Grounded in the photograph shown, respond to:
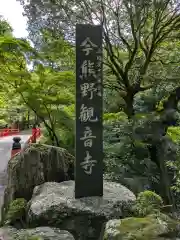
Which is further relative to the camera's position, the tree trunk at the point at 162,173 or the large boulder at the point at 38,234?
the tree trunk at the point at 162,173

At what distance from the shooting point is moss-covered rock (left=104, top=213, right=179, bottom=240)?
2724 millimetres

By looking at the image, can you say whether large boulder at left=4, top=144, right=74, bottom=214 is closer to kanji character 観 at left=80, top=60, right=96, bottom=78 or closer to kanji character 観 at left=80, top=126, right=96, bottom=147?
kanji character 観 at left=80, top=126, right=96, bottom=147

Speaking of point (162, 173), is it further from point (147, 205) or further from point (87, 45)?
point (87, 45)

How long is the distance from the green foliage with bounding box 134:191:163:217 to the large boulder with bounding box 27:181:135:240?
168 millimetres

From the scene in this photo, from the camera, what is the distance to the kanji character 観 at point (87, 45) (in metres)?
4.57

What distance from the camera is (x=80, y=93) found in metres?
4.54

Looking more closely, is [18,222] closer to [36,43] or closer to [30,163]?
[30,163]

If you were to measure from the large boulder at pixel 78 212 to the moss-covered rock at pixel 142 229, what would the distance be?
945mm

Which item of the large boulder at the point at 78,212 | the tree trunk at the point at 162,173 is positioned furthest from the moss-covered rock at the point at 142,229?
the tree trunk at the point at 162,173

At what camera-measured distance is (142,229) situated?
2824 mm

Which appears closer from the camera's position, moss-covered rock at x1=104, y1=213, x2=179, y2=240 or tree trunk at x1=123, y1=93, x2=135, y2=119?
moss-covered rock at x1=104, y1=213, x2=179, y2=240

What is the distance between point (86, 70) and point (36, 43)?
3.78 metres

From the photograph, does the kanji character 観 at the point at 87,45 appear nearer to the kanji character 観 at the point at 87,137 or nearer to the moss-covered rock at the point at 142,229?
the kanji character 観 at the point at 87,137

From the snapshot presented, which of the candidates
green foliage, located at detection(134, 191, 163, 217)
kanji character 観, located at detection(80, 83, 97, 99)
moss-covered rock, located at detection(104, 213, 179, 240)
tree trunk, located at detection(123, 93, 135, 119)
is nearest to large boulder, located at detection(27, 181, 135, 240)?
green foliage, located at detection(134, 191, 163, 217)
